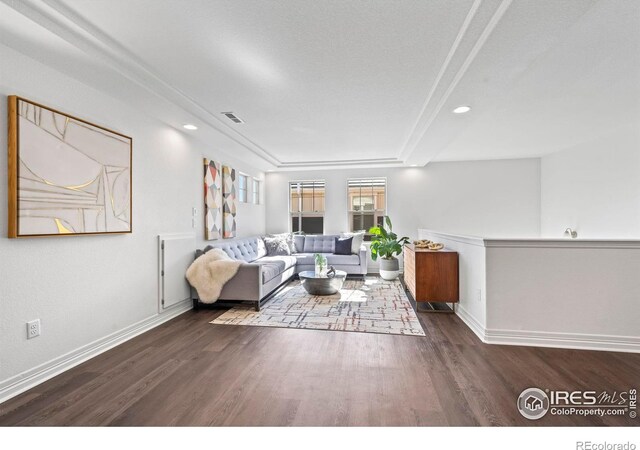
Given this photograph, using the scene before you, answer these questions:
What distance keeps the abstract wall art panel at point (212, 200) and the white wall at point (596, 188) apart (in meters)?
5.98

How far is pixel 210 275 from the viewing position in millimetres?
→ 3781

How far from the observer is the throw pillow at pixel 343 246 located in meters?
6.05

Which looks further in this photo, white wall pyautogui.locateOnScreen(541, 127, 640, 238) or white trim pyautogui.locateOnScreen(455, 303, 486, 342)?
white wall pyautogui.locateOnScreen(541, 127, 640, 238)

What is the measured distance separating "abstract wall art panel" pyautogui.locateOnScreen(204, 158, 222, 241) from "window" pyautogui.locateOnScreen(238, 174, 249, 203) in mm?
989

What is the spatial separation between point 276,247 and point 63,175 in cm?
393

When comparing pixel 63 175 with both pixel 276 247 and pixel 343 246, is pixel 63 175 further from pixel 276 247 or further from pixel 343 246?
pixel 343 246

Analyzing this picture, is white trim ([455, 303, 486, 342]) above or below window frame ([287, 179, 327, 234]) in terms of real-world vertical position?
below

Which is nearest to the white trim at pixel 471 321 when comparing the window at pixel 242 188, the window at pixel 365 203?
the window at pixel 365 203

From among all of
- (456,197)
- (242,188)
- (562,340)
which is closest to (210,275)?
(242,188)

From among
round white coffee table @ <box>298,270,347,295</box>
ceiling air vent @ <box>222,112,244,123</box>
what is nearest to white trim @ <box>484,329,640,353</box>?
round white coffee table @ <box>298,270,347,295</box>

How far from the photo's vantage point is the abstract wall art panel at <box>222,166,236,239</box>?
4930mm

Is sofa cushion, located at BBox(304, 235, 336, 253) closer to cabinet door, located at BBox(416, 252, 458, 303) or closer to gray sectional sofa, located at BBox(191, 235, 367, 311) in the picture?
gray sectional sofa, located at BBox(191, 235, 367, 311)

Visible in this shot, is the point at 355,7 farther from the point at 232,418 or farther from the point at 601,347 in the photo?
the point at 601,347

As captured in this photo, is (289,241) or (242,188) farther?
(289,241)
